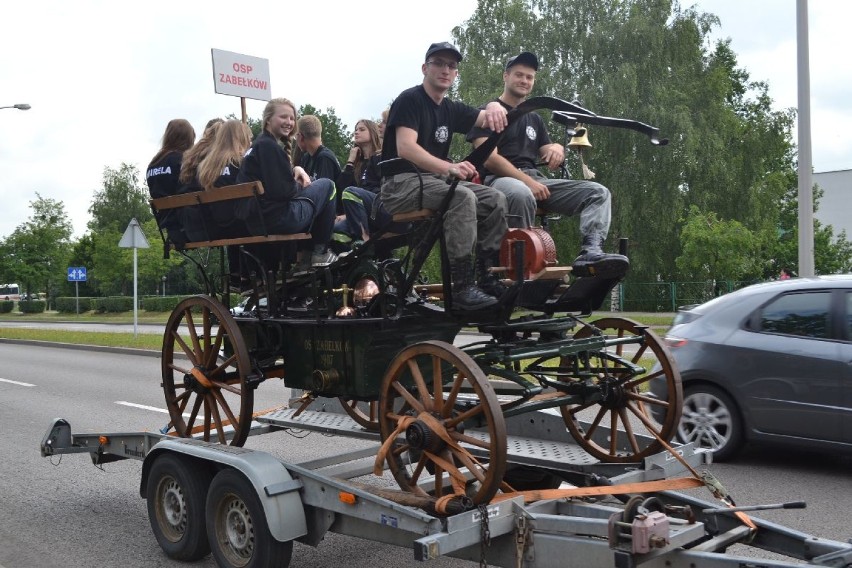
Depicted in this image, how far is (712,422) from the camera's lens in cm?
755

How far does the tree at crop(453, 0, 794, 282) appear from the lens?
108 ft

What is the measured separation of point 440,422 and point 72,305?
60538mm

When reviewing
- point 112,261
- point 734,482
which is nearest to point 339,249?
point 734,482

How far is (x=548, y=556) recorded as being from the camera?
357 cm

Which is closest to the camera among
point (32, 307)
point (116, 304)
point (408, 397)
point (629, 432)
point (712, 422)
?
point (408, 397)

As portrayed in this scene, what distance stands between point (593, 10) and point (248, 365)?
33066 mm

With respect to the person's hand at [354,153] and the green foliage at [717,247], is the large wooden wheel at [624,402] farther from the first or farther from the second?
the green foliage at [717,247]

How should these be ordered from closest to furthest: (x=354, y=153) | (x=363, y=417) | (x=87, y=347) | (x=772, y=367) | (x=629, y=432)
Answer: (x=629, y=432) < (x=363, y=417) < (x=354, y=153) < (x=772, y=367) < (x=87, y=347)

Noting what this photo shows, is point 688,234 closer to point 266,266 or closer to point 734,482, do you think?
point 734,482

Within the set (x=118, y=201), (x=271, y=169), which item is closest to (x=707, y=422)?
(x=271, y=169)

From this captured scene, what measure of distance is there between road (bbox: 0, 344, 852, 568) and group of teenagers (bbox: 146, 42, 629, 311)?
1.92m

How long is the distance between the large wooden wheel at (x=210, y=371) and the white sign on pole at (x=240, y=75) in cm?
473

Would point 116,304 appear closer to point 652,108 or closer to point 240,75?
point 652,108

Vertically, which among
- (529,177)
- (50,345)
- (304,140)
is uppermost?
(304,140)
